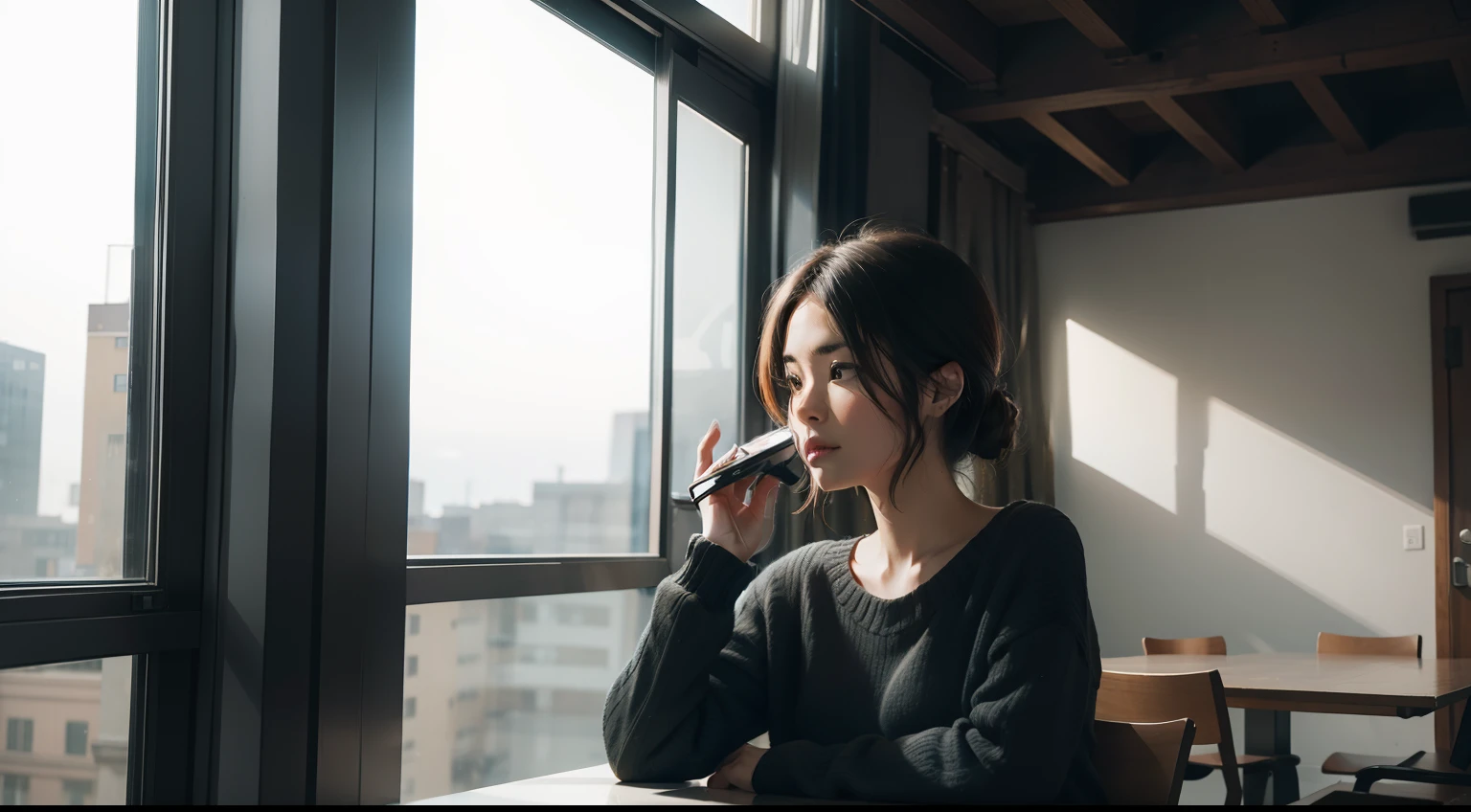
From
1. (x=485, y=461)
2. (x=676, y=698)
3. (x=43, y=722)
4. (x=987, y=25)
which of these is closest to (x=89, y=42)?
(x=43, y=722)

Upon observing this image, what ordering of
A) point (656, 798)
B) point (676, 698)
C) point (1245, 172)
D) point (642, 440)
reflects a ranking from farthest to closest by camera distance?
1. point (1245, 172)
2. point (642, 440)
3. point (676, 698)
4. point (656, 798)

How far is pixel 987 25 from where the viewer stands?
13.8 ft

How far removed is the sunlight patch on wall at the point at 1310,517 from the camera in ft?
15.7

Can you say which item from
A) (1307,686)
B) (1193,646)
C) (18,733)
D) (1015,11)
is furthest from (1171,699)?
(1015,11)

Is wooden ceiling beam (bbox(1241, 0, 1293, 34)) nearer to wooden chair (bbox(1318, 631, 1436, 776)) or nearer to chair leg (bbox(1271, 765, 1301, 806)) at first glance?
wooden chair (bbox(1318, 631, 1436, 776))

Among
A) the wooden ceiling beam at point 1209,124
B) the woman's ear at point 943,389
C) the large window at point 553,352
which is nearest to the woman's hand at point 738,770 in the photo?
the woman's ear at point 943,389

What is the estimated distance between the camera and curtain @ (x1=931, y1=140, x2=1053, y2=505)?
15.3ft

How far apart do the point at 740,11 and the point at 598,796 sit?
2.96 meters

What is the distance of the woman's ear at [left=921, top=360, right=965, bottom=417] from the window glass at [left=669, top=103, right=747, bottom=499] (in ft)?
6.26

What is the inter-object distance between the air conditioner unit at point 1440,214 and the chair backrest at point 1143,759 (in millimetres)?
4273

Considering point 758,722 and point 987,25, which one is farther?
point 987,25

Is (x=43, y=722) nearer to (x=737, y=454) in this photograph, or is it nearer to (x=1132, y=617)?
(x=737, y=454)

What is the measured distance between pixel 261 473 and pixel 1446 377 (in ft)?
15.1

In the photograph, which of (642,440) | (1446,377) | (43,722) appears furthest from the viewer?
(1446,377)
